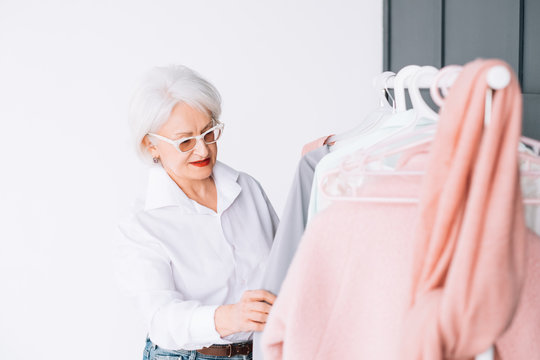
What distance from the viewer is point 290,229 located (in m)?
1.48

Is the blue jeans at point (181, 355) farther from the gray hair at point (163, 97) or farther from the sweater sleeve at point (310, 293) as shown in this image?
the sweater sleeve at point (310, 293)

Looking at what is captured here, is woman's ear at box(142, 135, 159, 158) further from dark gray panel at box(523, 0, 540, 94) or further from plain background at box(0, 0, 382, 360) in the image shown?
plain background at box(0, 0, 382, 360)

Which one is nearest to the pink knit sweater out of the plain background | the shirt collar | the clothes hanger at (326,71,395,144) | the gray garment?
the gray garment

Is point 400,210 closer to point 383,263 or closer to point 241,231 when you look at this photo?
point 383,263

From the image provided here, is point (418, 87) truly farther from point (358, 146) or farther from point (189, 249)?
point (189, 249)

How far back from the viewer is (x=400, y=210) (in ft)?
3.44

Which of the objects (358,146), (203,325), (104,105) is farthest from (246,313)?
(104,105)

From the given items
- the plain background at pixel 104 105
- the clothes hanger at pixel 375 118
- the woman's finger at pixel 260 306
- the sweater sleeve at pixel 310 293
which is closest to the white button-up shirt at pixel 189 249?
the woman's finger at pixel 260 306

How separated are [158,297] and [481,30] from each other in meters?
1.39

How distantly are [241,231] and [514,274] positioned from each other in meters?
1.24

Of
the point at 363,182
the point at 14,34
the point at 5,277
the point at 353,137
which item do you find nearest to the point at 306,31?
the point at 14,34

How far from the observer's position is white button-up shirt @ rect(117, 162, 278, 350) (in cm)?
175

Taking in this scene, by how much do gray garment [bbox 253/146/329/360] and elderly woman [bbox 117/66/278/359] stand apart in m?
0.36

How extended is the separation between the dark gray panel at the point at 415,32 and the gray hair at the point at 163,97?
1.07 metres
